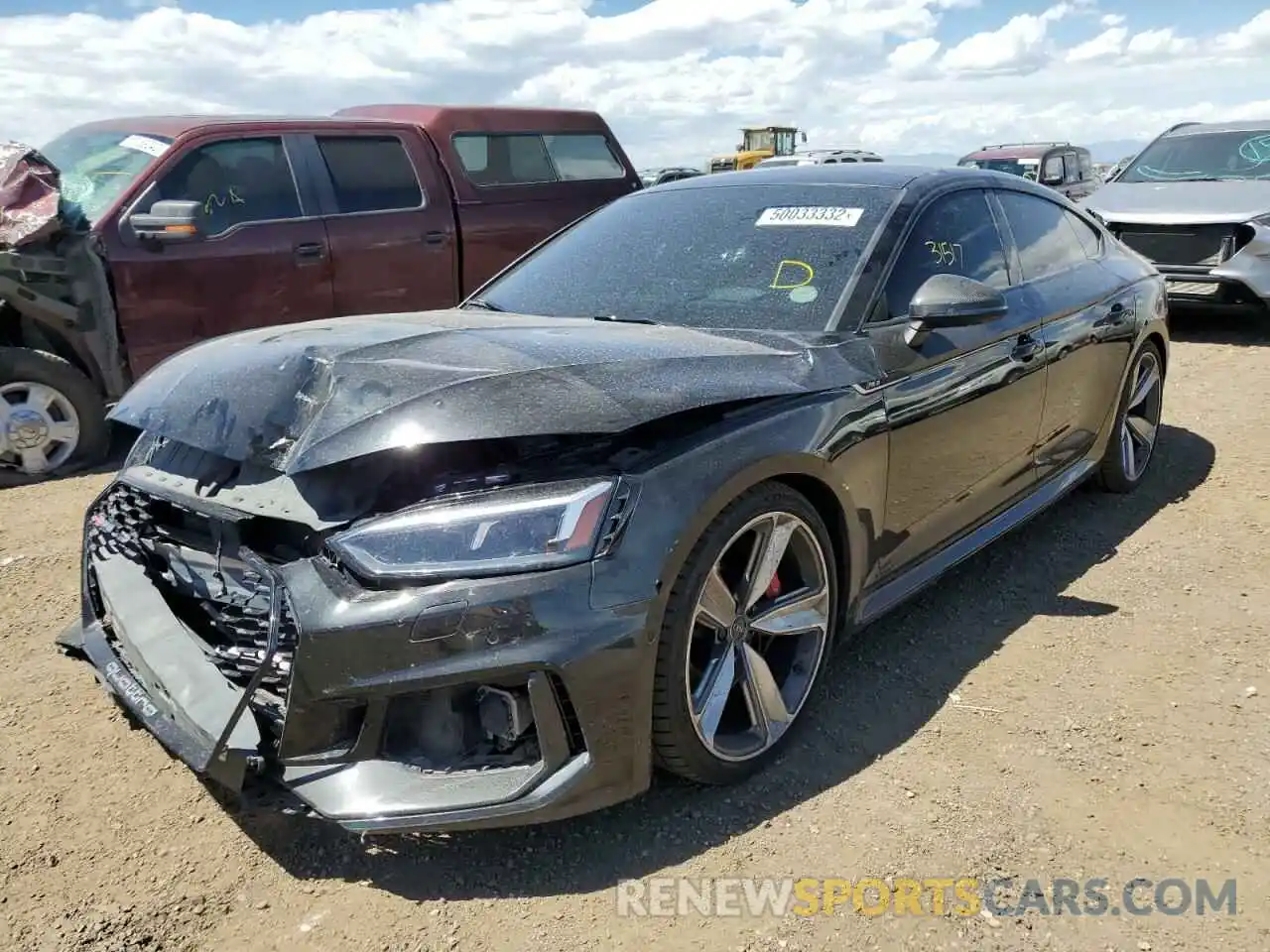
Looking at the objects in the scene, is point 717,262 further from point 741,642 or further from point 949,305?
point 741,642

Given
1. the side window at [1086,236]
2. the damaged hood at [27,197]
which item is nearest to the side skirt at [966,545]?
the side window at [1086,236]

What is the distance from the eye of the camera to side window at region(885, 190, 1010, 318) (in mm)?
3156

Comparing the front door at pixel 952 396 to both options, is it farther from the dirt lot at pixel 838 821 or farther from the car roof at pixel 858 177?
the dirt lot at pixel 838 821

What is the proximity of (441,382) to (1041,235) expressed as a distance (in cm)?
285

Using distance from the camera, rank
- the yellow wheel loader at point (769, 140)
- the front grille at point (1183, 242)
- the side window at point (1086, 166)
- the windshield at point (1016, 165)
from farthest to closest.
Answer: the yellow wheel loader at point (769, 140), the side window at point (1086, 166), the windshield at point (1016, 165), the front grille at point (1183, 242)

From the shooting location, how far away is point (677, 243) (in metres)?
3.44

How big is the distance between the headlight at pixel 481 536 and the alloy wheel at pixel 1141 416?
3371 millimetres

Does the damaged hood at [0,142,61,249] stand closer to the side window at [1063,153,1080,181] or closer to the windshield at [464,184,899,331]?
the windshield at [464,184,899,331]

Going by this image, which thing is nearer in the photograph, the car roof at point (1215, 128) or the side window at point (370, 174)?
the side window at point (370, 174)

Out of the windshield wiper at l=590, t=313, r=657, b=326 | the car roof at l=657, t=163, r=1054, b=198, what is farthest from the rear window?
the windshield wiper at l=590, t=313, r=657, b=326

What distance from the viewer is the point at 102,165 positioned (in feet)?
18.4

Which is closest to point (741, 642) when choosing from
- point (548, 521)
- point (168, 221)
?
point (548, 521)

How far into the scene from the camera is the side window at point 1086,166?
802 inches

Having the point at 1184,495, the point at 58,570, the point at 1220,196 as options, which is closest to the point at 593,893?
the point at 58,570
